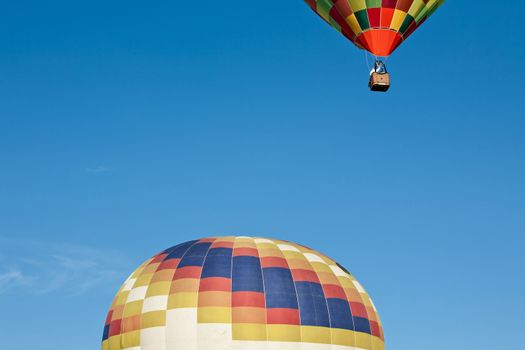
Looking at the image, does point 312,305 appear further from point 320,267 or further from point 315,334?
point 320,267

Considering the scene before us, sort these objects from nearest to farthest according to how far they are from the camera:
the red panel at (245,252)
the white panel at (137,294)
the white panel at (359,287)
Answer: the white panel at (137,294) → the red panel at (245,252) → the white panel at (359,287)

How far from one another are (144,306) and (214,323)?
2.38 m

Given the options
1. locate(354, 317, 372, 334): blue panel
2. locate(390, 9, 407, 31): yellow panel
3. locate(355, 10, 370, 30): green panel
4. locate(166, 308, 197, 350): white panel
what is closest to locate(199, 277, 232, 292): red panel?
locate(166, 308, 197, 350): white panel

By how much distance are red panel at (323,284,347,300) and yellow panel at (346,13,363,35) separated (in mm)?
7857

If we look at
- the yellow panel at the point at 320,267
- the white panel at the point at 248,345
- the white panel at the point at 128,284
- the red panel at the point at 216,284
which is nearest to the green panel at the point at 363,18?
the yellow panel at the point at 320,267

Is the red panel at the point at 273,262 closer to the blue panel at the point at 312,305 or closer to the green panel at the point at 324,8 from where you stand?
the blue panel at the point at 312,305

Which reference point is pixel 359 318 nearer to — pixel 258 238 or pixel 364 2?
pixel 258 238

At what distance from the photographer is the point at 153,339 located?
27.6 meters

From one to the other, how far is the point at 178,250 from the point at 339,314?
531cm

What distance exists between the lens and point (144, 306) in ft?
92.7

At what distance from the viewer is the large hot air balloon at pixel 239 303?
89.4 ft

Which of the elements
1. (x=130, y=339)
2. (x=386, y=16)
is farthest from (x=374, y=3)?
(x=130, y=339)

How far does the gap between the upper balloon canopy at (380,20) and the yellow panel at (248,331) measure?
29.9ft

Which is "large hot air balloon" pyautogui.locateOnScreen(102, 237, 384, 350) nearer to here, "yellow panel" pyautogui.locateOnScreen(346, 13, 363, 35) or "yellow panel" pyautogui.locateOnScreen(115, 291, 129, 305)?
"yellow panel" pyautogui.locateOnScreen(115, 291, 129, 305)
